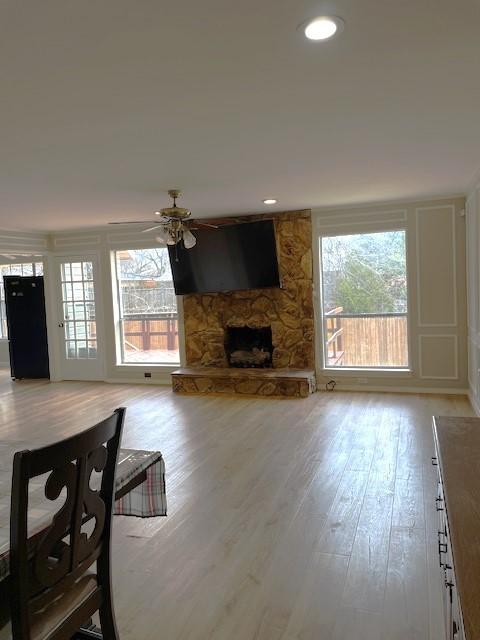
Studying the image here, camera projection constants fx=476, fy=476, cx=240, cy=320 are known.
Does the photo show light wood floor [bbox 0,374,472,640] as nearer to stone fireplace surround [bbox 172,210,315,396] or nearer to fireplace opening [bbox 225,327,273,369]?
stone fireplace surround [bbox 172,210,315,396]

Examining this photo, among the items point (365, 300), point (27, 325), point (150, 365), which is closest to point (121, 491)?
point (365, 300)

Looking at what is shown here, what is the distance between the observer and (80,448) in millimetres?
1331

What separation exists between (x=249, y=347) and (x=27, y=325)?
3.99m

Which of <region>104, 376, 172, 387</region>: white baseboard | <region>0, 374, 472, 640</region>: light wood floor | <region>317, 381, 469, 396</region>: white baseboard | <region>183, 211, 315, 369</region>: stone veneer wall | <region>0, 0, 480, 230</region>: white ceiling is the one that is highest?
<region>0, 0, 480, 230</region>: white ceiling

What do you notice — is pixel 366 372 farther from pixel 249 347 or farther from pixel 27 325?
pixel 27 325

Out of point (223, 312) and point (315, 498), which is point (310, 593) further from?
point (223, 312)

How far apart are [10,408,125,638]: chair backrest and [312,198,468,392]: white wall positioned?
17.5 ft

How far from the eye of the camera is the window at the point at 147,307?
7523 millimetres

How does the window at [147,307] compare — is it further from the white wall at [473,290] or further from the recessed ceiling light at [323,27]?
the recessed ceiling light at [323,27]

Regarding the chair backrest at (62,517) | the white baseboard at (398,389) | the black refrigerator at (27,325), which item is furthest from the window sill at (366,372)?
the chair backrest at (62,517)

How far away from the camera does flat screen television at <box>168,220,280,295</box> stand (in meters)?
6.50

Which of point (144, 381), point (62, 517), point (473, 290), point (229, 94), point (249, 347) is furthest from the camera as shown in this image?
point (144, 381)

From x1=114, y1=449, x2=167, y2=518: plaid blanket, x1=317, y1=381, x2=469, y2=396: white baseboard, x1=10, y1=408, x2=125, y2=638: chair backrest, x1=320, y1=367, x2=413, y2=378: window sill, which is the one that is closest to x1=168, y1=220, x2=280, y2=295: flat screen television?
x1=320, y1=367, x2=413, y2=378: window sill

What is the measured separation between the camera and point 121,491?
6.01 feet
